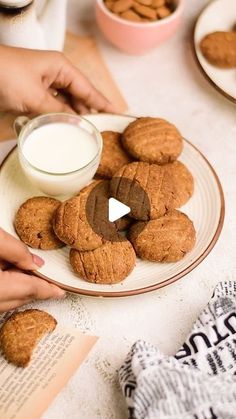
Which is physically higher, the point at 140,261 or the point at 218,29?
the point at 218,29

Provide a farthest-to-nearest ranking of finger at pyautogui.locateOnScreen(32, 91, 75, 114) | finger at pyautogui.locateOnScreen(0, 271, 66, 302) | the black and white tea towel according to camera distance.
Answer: finger at pyautogui.locateOnScreen(32, 91, 75, 114), finger at pyautogui.locateOnScreen(0, 271, 66, 302), the black and white tea towel

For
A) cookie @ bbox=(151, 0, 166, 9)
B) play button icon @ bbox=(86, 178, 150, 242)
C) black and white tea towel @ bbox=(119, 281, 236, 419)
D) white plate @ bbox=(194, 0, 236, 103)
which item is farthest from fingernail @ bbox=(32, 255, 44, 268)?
cookie @ bbox=(151, 0, 166, 9)

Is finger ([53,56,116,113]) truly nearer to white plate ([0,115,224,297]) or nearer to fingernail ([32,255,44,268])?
white plate ([0,115,224,297])

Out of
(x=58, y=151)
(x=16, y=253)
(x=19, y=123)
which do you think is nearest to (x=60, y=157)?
(x=58, y=151)

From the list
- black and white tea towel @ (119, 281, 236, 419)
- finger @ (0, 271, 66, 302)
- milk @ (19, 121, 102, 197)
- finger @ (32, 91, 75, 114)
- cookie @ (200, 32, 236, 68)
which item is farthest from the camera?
cookie @ (200, 32, 236, 68)

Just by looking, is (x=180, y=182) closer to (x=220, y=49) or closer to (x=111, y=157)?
(x=111, y=157)

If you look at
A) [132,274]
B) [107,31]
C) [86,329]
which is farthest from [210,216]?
[107,31]

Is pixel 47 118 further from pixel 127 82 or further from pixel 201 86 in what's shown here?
pixel 201 86
